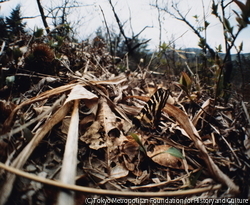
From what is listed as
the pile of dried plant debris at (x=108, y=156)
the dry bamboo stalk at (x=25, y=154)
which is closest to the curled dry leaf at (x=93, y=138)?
the pile of dried plant debris at (x=108, y=156)

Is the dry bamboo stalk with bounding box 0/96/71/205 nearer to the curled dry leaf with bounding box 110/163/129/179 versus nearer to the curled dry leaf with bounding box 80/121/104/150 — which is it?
the curled dry leaf with bounding box 80/121/104/150

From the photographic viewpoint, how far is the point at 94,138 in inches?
25.7

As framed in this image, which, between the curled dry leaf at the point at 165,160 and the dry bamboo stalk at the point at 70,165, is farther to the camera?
the curled dry leaf at the point at 165,160

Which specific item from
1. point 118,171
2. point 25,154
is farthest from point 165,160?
point 25,154

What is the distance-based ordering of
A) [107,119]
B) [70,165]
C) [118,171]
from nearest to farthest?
[70,165] → [118,171] → [107,119]

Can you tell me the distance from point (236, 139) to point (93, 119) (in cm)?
68

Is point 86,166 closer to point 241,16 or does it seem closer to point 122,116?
point 122,116

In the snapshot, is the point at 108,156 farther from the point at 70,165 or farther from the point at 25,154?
the point at 25,154

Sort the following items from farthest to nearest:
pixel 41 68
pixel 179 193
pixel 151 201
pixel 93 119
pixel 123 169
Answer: pixel 41 68
pixel 93 119
pixel 123 169
pixel 151 201
pixel 179 193

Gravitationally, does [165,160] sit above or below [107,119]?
below

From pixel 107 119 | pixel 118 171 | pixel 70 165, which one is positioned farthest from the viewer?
pixel 107 119

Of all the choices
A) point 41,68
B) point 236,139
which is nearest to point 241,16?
point 236,139

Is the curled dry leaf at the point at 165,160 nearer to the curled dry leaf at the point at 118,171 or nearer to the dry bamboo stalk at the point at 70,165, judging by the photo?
the curled dry leaf at the point at 118,171

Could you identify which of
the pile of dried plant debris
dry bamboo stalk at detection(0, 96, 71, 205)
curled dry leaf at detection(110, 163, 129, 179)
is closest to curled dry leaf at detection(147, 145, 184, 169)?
the pile of dried plant debris
